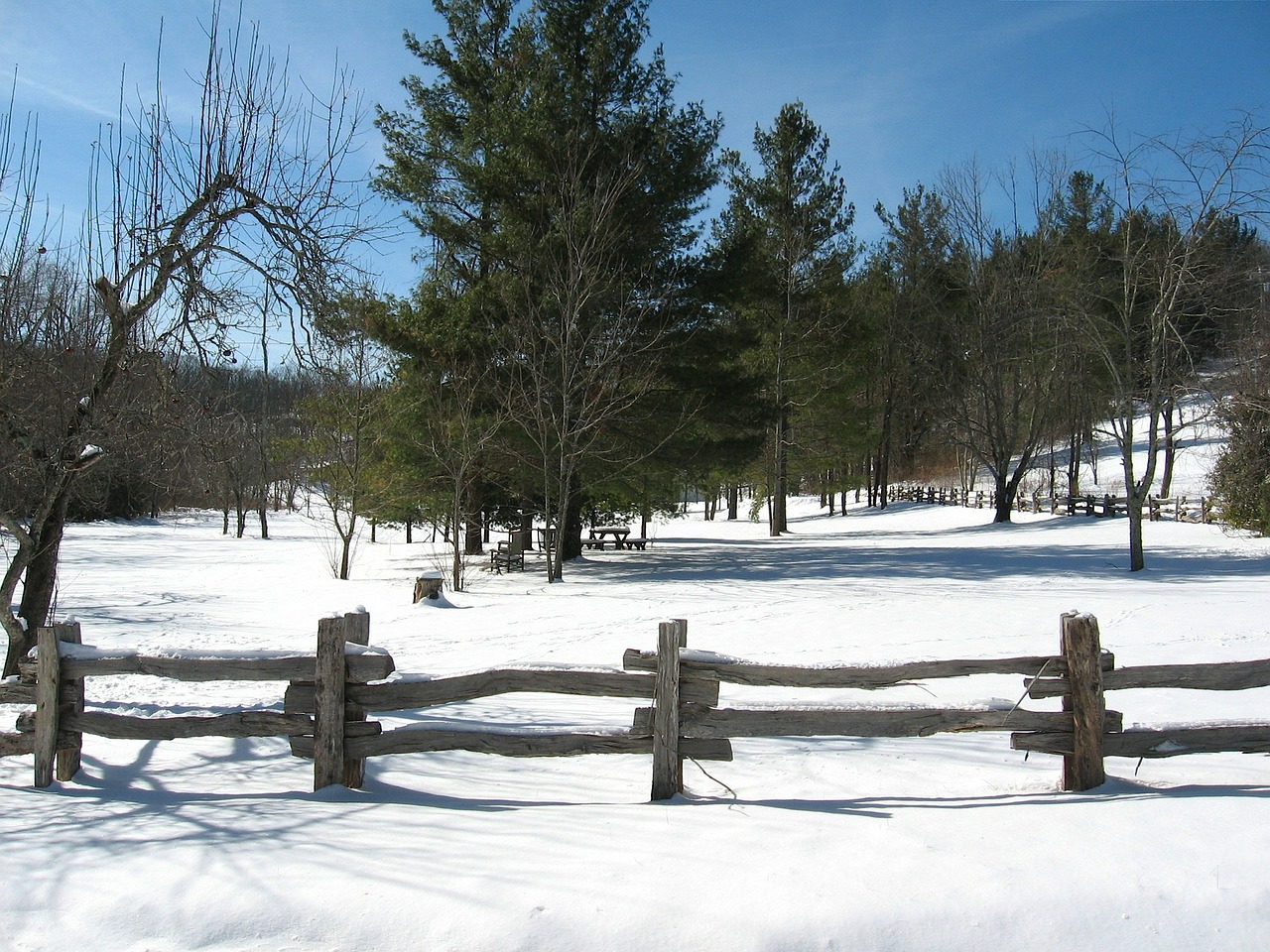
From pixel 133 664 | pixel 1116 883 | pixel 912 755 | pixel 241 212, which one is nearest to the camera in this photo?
pixel 1116 883

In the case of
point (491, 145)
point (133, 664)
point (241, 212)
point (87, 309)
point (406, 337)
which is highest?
point (491, 145)

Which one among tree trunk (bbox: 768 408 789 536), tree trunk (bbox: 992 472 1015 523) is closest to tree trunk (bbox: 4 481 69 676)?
tree trunk (bbox: 768 408 789 536)

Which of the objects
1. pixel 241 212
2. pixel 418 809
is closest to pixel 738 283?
pixel 241 212

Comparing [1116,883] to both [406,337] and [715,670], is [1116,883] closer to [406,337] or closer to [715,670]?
[715,670]

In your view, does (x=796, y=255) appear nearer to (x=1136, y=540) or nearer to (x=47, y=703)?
(x=1136, y=540)

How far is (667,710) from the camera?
5.01m

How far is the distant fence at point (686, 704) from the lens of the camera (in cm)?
504

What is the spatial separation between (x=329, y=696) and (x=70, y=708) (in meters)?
1.80

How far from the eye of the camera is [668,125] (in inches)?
780

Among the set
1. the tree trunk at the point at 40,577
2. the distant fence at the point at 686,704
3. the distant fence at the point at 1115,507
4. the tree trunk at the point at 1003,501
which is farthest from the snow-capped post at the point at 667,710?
the tree trunk at the point at 1003,501

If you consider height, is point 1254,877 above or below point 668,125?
below

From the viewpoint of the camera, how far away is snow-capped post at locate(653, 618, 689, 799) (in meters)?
5.01

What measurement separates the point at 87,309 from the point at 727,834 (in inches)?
273

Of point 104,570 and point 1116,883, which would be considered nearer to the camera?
point 1116,883
